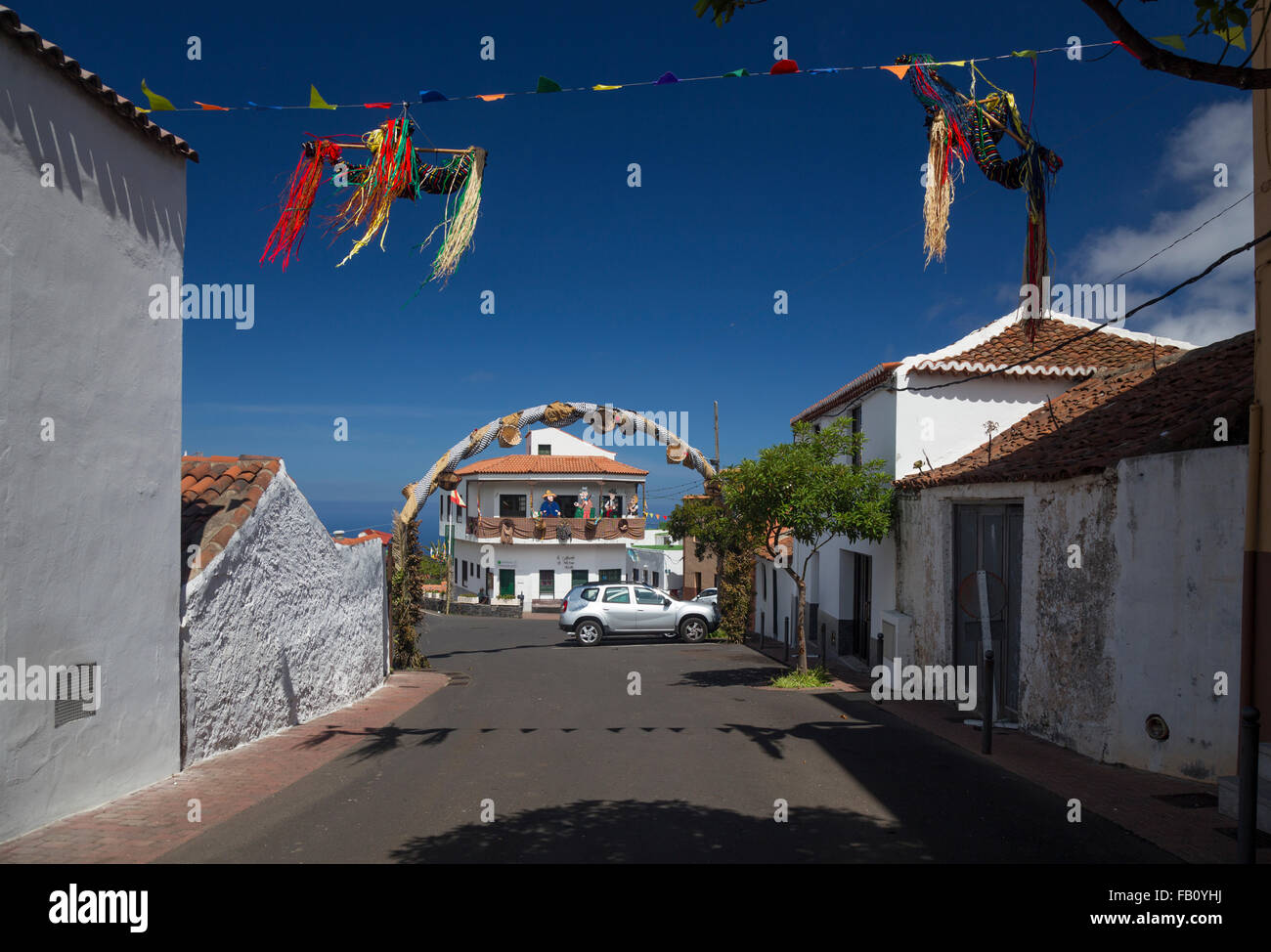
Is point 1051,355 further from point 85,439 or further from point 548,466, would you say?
point 548,466

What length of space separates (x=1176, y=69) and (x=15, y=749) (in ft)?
25.6

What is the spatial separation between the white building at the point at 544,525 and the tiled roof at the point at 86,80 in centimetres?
3430

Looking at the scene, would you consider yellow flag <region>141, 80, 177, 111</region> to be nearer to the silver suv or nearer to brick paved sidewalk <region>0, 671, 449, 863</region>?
brick paved sidewalk <region>0, 671, 449, 863</region>

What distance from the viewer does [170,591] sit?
24.6 ft

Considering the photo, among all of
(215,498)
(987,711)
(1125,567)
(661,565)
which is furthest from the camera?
(661,565)

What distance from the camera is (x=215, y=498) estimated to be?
31.0 feet

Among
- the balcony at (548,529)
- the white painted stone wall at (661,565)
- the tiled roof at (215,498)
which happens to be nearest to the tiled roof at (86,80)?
the tiled roof at (215,498)

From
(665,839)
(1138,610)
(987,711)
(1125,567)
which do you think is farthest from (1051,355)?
(665,839)

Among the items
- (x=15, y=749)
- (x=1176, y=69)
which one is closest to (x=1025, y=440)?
(x=1176, y=69)

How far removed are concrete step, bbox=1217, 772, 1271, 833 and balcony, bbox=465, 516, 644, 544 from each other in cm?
3576

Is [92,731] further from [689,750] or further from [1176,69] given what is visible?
[1176,69]

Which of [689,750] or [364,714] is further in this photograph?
[364,714]

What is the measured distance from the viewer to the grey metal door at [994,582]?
10.3 m

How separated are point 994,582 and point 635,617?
1431 centimetres
